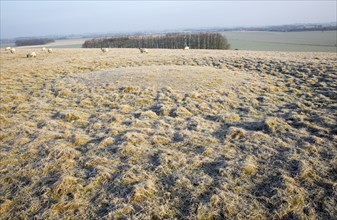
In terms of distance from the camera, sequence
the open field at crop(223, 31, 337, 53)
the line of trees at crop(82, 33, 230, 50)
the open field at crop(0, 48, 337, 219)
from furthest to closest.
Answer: the line of trees at crop(82, 33, 230, 50) → the open field at crop(223, 31, 337, 53) → the open field at crop(0, 48, 337, 219)

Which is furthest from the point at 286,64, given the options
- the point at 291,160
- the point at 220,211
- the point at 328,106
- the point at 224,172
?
the point at 220,211

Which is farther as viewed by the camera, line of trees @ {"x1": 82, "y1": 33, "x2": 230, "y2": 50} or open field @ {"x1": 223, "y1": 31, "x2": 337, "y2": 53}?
line of trees @ {"x1": 82, "y1": 33, "x2": 230, "y2": 50}

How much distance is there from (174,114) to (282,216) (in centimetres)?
667

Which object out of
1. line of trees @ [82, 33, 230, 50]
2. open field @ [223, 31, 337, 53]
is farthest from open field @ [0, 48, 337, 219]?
line of trees @ [82, 33, 230, 50]

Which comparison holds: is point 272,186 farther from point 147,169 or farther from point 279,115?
point 279,115

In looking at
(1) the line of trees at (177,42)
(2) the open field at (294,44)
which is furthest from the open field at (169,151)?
(1) the line of trees at (177,42)

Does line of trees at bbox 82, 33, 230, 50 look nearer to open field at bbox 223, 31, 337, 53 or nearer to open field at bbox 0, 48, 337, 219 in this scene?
open field at bbox 223, 31, 337, 53

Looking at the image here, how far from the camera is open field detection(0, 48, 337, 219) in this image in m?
5.18

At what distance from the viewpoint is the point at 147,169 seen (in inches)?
258

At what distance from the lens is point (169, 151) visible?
24.3ft

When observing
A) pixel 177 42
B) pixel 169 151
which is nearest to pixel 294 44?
pixel 177 42

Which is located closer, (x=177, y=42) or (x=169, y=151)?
(x=169, y=151)

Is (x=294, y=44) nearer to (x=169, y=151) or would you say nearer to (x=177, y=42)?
(x=177, y=42)

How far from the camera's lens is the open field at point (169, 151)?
204 inches
